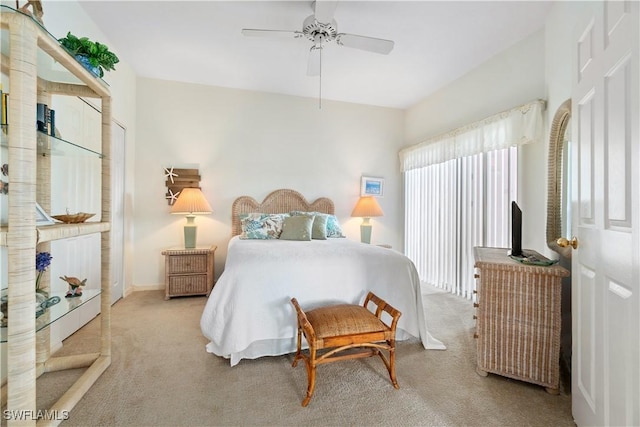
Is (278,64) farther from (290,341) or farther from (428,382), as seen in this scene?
(428,382)

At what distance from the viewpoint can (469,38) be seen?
2.72 m

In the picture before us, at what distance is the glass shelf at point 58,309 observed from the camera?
1.40m

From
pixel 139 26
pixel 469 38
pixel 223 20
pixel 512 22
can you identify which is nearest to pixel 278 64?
pixel 223 20

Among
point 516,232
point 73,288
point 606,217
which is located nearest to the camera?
point 606,217

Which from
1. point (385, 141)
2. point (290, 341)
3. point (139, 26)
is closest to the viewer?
point (290, 341)

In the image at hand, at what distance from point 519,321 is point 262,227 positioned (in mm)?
2655

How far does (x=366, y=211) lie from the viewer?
423 cm

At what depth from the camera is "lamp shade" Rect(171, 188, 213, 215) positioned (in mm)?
3459

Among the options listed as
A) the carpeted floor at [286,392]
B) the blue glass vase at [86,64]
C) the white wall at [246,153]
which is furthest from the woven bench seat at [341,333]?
the white wall at [246,153]

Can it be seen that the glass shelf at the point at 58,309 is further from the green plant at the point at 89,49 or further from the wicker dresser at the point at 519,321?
the wicker dresser at the point at 519,321

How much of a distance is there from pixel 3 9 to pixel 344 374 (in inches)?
101

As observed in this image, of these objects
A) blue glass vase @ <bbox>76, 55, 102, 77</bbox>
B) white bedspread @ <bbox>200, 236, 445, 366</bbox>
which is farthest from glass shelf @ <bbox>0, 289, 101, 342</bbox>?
blue glass vase @ <bbox>76, 55, 102, 77</bbox>

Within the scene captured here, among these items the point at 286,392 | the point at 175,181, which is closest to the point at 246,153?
the point at 175,181

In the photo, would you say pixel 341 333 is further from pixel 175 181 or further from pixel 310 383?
pixel 175 181
